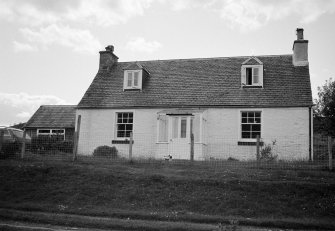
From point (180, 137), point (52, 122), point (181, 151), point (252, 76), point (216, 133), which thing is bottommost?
point (181, 151)

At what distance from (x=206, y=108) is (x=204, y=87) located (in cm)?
200

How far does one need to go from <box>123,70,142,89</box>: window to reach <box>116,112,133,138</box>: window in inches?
85.7

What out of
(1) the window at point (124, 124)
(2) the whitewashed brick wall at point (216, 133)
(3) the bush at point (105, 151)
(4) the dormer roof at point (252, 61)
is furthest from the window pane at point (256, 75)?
(3) the bush at point (105, 151)

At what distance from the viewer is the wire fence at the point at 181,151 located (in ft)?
65.4

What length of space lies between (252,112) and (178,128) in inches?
192

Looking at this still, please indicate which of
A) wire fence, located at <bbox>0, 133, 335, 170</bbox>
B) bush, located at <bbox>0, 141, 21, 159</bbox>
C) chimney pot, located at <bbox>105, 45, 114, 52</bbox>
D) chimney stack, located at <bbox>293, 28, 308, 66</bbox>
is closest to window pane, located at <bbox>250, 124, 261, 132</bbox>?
wire fence, located at <bbox>0, 133, 335, 170</bbox>

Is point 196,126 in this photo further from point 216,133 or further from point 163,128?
→ point 163,128

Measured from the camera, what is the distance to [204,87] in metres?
26.8

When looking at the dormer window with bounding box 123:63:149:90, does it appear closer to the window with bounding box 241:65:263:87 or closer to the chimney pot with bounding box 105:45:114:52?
the chimney pot with bounding box 105:45:114:52

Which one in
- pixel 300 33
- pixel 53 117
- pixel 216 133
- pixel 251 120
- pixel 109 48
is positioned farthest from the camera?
pixel 53 117

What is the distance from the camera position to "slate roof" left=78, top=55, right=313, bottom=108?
2506 cm

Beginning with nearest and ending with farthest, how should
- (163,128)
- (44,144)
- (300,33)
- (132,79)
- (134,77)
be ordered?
(44,144), (163,128), (300,33), (132,79), (134,77)

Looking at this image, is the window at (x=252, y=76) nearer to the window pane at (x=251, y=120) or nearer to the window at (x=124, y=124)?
the window pane at (x=251, y=120)

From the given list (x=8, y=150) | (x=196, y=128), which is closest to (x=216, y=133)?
(x=196, y=128)
